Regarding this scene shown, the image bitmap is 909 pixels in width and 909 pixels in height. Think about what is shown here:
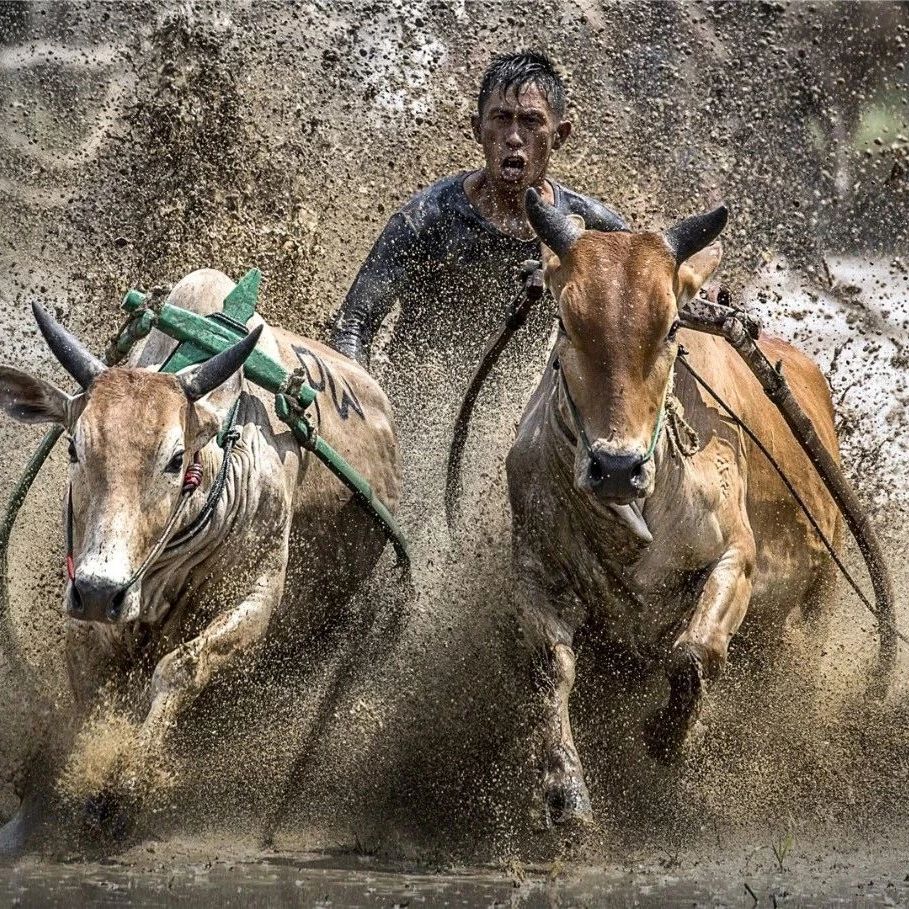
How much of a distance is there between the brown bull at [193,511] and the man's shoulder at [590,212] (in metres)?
1.01


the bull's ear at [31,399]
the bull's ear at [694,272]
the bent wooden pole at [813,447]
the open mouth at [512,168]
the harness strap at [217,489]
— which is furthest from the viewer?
the open mouth at [512,168]

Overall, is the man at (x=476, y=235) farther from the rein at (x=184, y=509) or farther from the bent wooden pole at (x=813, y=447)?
the rein at (x=184, y=509)

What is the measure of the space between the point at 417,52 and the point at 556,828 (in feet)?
15.3

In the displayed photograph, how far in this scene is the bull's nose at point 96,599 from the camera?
14.8 ft

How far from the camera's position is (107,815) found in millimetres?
4820

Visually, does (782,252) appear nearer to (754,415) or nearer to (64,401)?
(754,415)

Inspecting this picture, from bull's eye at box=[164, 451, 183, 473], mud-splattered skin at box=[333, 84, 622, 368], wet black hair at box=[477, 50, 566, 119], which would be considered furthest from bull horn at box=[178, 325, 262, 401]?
wet black hair at box=[477, 50, 566, 119]

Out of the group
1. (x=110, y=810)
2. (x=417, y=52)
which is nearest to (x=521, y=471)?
(x=110, y=810)

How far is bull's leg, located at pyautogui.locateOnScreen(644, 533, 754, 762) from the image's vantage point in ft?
17.1

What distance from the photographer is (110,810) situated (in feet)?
15.8

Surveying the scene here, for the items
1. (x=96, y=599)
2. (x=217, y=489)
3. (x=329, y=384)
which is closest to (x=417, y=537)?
(x=329, y=384)

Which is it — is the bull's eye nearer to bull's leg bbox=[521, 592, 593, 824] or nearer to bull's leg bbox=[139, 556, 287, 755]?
bull's leg bbox=[139, 556, 287, 755]

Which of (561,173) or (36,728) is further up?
(561,173)

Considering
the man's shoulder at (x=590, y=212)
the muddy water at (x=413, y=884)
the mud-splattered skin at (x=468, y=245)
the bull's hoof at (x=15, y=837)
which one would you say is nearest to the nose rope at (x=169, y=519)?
the muddy water at (x=413, y=884)
